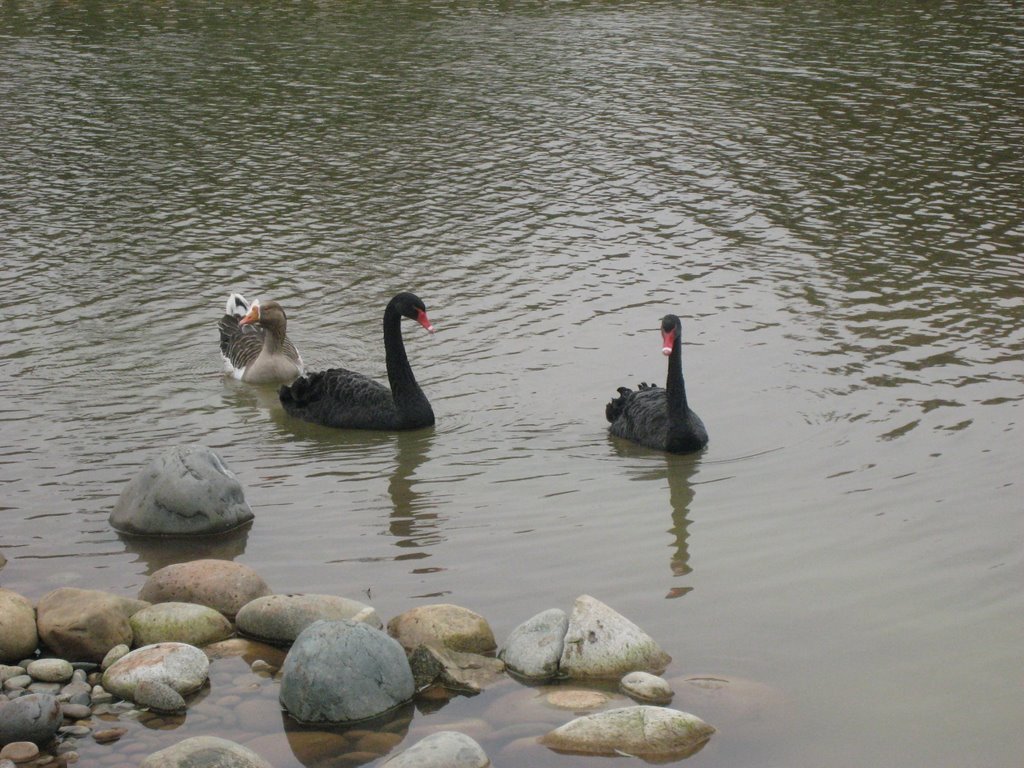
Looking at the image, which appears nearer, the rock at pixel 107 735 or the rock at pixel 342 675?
the rock at pixel 107 735

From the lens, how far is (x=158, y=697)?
7.07 meters

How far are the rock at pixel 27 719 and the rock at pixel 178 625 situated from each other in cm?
108

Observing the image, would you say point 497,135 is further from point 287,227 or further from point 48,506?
point 48,506

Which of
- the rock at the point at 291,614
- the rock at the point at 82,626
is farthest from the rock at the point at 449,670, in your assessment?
the rock at the point at 82,626

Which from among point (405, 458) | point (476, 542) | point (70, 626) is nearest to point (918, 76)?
point (405, 458)

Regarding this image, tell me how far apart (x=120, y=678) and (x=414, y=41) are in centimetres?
2424

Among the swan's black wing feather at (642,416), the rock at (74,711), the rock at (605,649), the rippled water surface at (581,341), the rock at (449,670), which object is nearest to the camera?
the rock at (74,711)

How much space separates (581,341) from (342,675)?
7.09m

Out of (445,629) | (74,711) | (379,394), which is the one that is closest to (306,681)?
(445,629)

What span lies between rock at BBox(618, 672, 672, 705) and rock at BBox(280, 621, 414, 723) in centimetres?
112

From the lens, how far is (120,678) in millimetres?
7234

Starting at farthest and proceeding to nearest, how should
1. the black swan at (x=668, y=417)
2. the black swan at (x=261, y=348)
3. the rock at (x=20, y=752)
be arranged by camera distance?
1. the black swan at (x=261, y=348)
2. the black swan at (x=668, y=417)
3. the rock at (x=20, y=752)

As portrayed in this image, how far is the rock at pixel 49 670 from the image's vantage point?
7.23m

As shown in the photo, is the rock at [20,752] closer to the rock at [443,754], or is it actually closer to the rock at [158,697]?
the rock at [158,697]
